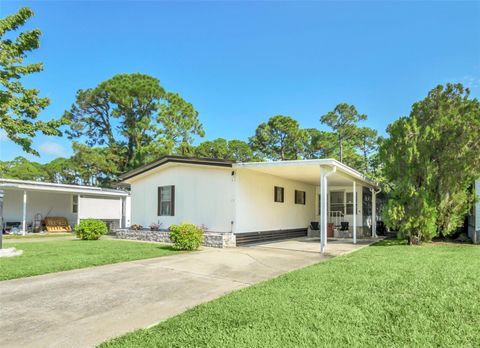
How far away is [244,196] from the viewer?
42.5ft

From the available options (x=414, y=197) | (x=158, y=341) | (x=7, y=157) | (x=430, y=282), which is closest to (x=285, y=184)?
(x=414, y=197)

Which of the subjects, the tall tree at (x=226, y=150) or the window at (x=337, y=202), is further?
the tall tree at (x=226, y=150)

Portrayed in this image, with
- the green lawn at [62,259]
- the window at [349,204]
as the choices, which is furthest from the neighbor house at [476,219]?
the green lawn at [62,259]

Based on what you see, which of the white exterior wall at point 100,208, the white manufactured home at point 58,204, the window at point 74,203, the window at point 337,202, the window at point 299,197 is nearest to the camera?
the window at point 299,197

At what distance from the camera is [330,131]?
32.2m

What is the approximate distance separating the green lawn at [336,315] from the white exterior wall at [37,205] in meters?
19.1

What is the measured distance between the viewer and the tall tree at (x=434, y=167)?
480 inches

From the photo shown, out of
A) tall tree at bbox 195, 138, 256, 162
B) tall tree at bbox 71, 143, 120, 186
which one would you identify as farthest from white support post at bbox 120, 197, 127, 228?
tall tree at bbox 195, 138, 256, 162

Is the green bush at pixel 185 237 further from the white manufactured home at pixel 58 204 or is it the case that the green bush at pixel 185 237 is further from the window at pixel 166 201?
the white manufactured home at pixel 58 204

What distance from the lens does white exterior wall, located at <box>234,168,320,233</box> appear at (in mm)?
12818

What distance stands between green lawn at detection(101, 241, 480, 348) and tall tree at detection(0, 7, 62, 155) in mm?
9281

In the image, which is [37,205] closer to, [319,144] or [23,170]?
[23,170]

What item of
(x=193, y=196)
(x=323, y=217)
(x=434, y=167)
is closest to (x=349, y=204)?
(x=434, y=167)

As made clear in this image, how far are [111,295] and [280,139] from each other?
89.9ft
